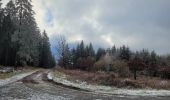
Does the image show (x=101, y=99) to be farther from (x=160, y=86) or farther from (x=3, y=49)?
(x=3, y=49)

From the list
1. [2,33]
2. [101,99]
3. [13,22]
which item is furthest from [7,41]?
[101,99]

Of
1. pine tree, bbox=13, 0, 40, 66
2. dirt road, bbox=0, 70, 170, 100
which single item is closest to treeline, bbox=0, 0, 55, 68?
pine tree, bbox=13, 0, 40, 66

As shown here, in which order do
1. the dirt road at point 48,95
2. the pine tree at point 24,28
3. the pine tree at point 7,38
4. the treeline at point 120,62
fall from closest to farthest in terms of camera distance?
the dirt road at point 48,95
the treeline at point 120,62
the pine tree at point 24,28
the pine tree at point 7,38

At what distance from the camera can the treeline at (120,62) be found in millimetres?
50750

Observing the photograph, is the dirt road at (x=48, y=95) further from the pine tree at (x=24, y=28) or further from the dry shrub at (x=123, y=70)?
the pine tree at (x=24, y=28)

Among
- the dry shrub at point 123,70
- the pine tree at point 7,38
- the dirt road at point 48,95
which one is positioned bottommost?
the dirt road at point 48,95

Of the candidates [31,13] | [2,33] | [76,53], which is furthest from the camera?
[76,53]

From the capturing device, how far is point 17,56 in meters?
66.3

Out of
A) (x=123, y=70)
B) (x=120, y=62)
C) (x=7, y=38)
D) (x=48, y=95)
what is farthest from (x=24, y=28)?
(x=48, y=95)

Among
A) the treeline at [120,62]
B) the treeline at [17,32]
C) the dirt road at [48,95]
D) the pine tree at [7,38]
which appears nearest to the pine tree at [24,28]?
the treeline at [17,32]

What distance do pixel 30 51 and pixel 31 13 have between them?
868 cm

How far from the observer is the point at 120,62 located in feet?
300

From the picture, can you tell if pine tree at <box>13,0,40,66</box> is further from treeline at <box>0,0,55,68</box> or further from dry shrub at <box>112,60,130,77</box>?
dry shrub at <box>112,60,130,77</box>

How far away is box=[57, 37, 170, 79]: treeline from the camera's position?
5075cm
